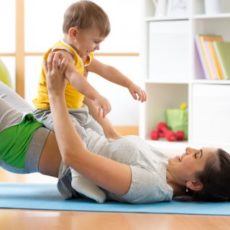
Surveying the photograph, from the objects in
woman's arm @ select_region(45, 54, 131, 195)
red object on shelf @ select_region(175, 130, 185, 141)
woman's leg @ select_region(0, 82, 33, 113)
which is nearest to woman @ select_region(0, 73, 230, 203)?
woman's arm @ select_region(45, 54, 131, 195)

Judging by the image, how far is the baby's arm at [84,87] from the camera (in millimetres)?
1885

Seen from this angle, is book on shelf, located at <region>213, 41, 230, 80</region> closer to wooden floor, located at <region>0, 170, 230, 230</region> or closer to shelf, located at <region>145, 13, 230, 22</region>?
shelf, located at <region>145, 13, 230, 22</region>

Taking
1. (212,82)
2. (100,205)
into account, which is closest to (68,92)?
(100,205)

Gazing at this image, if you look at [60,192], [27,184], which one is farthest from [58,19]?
[60,192]

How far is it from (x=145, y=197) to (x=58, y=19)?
310 centimetres

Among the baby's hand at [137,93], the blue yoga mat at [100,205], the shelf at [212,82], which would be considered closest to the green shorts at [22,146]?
the blue yoga mat at [100,205]

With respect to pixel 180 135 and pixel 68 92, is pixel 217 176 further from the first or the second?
pixel 180 135

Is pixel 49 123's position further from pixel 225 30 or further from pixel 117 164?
pixel 225 30

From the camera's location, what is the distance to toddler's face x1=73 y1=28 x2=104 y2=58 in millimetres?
2295

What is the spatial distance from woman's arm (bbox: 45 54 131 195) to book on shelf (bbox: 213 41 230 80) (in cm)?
217

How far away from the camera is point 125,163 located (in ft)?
6.73

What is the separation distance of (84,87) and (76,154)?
0.21m

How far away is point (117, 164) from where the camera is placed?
1960 millimetres

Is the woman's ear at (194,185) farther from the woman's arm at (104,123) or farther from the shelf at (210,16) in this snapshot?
the shelf at (210,16)
